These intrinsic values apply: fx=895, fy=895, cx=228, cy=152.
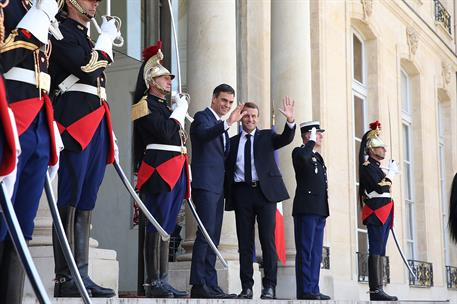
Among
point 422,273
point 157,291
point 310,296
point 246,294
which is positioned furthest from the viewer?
point 422,273

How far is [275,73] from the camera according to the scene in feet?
31.9

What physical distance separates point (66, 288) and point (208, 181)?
1.95m

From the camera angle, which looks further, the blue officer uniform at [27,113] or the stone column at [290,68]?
the stone column at [290,68]

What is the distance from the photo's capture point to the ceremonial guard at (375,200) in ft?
29.0

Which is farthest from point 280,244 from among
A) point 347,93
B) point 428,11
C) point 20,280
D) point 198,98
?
point 428,11

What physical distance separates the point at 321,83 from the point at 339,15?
1.26 meters

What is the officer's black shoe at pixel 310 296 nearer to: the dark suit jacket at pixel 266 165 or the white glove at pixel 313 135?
the dark suit jacket at pixel 266 165

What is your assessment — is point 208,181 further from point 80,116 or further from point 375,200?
point 375,200

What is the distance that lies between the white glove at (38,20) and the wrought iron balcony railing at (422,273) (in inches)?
437

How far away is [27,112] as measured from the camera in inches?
141

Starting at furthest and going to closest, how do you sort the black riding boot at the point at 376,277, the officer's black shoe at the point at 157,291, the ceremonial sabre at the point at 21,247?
the black riding boot at the point at 376,277, the officer's black shoe at the point at 157,291, the ceremonial sabre at the point at 21,247

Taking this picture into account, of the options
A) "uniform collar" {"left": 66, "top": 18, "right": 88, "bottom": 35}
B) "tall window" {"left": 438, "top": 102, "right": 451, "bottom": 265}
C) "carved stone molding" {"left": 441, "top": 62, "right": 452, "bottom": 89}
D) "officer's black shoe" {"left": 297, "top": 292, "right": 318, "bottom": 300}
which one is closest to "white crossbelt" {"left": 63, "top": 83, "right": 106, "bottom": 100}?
"uniform collar" {"left": 66, "top": 18, "right": 88, "bottom": 35}

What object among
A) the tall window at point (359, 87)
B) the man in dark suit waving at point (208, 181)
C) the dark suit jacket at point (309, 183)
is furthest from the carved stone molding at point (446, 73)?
the man in dark suit waving at point (208, 181)


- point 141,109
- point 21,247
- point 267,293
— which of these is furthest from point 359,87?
point 21,247
